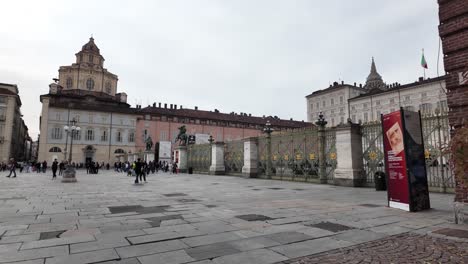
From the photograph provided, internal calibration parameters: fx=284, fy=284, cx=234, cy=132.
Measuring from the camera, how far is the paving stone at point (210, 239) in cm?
434

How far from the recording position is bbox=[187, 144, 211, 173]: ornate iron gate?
27.9 metres

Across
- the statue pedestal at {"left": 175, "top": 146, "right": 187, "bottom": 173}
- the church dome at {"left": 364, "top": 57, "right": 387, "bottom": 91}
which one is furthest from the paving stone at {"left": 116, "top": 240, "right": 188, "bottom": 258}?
the church dome at {"left": 364, "top": 57, "right": 387, "bottom": 91}

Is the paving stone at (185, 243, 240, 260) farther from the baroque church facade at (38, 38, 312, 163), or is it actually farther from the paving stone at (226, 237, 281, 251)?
the baroque church facade at (38, 38, 312, 163)

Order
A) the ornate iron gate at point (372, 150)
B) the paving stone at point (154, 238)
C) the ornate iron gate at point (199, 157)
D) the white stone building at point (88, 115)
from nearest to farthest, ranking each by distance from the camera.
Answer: the paving stone at point (154, 238) < the ornate iron gate at point (372, 150) < the ornate iron gate at point (199, 157) < the white stone building at point (88, 115)

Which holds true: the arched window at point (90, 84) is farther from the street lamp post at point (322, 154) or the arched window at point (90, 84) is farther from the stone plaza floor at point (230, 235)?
the stone plaza floor at point (230, 235)

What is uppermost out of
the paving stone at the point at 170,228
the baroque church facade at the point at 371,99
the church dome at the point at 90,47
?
the church dome at the point at 90,47

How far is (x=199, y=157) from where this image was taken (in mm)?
29547

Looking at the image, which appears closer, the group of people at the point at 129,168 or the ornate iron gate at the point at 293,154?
the ornate iron gate at the point at 293,154

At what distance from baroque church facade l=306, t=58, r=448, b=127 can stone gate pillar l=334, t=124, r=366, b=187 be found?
4260 cm

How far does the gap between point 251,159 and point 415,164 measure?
14.3 m

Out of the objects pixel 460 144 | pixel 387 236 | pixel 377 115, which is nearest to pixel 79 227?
pixel 387 236

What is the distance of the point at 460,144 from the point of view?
4043 mm

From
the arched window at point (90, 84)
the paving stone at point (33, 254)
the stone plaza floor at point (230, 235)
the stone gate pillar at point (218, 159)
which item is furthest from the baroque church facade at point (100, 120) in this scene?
the paving stone at point (33, 254)

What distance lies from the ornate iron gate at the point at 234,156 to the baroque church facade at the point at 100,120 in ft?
116
